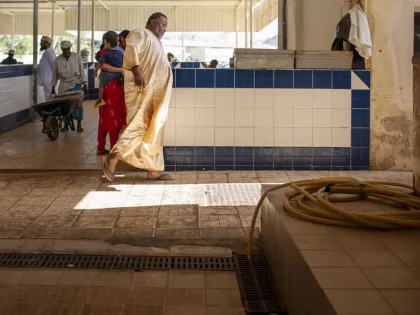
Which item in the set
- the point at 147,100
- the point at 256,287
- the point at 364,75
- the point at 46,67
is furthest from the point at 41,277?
the point at 46,67

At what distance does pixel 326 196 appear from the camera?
12.3 feet

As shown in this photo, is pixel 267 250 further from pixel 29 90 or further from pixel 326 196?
pixel 29 90

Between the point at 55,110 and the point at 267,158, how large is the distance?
4142mm

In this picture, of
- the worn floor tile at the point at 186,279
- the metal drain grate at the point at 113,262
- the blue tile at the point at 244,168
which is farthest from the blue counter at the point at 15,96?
the worn floor tile at the point at 186,279

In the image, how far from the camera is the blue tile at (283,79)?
6996 millimetres

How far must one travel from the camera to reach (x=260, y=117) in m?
7.07

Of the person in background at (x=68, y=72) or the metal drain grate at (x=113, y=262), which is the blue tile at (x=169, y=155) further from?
the person in background at (x=68, y=72)

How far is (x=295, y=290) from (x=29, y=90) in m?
10.7

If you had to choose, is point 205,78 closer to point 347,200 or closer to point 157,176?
point 157,176

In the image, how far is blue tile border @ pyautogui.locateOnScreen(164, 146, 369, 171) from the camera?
7117 millimetres

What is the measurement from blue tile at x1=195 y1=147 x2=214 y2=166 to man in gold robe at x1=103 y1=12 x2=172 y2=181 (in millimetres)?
715

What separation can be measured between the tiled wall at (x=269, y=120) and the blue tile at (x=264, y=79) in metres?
0.01

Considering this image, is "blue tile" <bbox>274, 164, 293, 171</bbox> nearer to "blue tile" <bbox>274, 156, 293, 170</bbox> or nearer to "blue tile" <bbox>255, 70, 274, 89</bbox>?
"blue tile" <bbox>274, 156, 293, 170</bbox>

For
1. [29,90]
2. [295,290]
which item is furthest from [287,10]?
[295,290]
